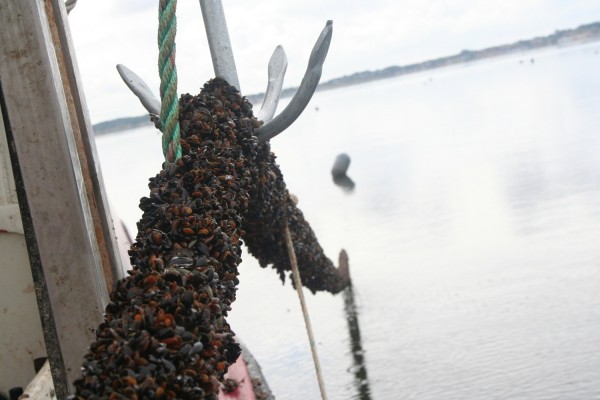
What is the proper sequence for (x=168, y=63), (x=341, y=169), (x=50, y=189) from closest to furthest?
1. (x=168, y=63)
2. (x=50, y=189)
3. (x=341, y=169)

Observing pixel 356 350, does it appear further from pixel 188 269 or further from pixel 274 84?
pixel 188 269

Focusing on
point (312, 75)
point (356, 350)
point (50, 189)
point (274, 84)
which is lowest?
point (356, 350)

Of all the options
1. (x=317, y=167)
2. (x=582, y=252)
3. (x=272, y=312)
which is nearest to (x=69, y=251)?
(x=272, y=312)

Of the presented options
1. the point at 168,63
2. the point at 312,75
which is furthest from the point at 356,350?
the point at 168,63

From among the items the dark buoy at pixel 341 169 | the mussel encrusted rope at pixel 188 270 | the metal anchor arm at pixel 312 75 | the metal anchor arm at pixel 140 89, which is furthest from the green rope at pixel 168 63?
the dark buoy at pixel 341 169

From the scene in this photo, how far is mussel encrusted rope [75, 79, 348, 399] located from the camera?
2.24 meters

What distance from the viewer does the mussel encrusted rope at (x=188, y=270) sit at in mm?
2238

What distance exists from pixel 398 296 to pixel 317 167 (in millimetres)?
27837

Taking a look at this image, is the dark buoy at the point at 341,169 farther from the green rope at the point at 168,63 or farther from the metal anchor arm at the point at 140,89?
the green rope at the point at 168,63

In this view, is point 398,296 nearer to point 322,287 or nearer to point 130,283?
point 322,287

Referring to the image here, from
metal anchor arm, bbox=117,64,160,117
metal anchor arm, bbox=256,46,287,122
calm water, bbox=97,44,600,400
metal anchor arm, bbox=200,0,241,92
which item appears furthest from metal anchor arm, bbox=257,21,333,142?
calm water, bbox=97,44,600,400

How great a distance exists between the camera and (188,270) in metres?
2.67

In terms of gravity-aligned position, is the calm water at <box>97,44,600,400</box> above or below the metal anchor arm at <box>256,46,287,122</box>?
below

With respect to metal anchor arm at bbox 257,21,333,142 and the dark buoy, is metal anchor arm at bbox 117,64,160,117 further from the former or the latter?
the dark buoy
